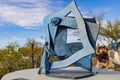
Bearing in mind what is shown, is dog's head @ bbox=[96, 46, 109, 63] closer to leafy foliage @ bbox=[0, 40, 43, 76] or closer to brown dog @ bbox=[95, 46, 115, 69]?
brown dog @ bbox=[95, 46, 115, 69]

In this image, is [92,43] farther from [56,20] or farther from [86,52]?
[56,20]

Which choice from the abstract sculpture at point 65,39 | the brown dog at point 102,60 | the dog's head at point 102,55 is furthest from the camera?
the dog's head at point 102,55

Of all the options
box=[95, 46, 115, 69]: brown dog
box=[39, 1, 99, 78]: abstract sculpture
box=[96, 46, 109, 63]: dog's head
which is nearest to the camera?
box=[39, 1, 99, 78]: abstract sculpture

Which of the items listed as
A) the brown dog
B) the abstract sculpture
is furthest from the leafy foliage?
the abstract sculpture

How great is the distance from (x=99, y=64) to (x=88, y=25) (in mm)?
4608

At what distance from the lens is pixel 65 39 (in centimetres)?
663

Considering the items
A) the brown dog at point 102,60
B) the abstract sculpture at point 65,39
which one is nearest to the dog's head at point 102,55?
the brown dog at point 102,60

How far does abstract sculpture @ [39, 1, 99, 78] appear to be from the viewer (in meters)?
6.20

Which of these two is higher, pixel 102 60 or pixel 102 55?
pixel 102 55

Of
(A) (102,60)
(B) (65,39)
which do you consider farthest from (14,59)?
(B) (65,39)

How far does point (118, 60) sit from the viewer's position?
12141 millimetres

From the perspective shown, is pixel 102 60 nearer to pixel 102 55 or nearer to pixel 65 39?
pixel 102 55

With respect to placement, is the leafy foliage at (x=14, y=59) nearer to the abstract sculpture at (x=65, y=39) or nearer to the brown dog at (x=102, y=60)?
the brown dog at (x=102, y=60)

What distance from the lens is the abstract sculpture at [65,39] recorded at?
6195mm
